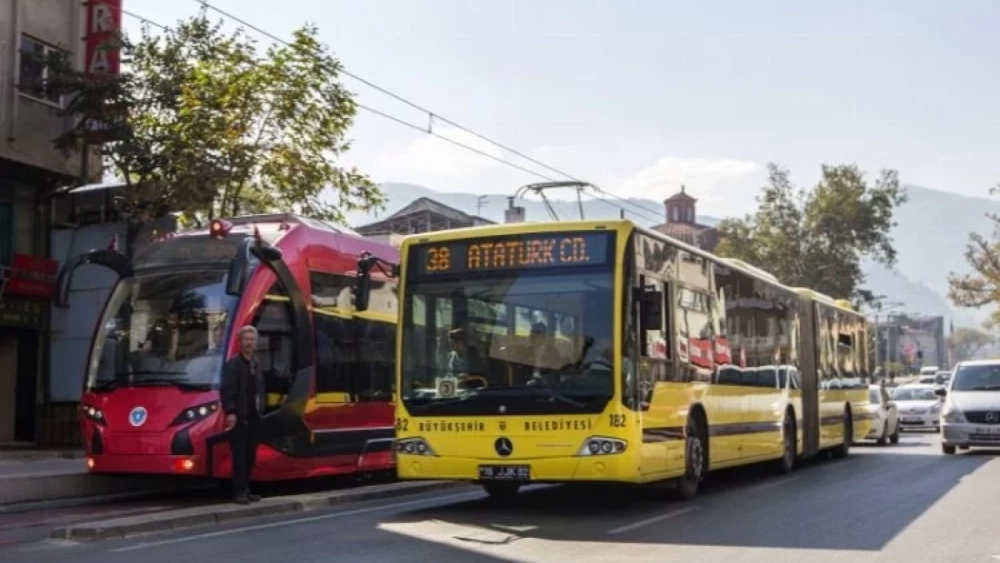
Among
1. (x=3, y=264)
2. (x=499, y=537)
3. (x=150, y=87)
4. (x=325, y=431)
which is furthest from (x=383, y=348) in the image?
(x=3, y=264)

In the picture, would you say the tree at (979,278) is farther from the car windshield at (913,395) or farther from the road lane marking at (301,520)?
the road lane marking at (301,520)

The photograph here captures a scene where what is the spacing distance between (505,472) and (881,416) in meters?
18.3

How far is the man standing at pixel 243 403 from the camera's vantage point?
13438mm

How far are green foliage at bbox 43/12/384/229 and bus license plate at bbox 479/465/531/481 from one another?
11208mm

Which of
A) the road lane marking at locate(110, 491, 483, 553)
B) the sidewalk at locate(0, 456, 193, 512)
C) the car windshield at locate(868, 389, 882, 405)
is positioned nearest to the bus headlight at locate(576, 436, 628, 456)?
the road lane marking at locate(110, 491, 483, 553)

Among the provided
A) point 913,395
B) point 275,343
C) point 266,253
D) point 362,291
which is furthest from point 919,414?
point 266,253

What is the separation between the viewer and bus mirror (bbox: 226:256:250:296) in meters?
13.2

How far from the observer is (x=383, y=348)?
1727 centimetres

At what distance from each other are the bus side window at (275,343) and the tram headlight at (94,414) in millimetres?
1861

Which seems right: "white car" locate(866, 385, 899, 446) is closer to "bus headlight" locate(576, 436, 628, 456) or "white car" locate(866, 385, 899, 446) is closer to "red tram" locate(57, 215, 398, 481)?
"red tram" locate(57, 215, 398, 481)

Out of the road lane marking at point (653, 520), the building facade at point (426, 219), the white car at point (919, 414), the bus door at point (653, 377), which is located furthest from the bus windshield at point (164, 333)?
the building facade at point (426, 219)

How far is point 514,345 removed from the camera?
41.2 feet

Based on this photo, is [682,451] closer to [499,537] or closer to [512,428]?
[512,428]

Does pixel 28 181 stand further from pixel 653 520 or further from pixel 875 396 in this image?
pixel 875 396
